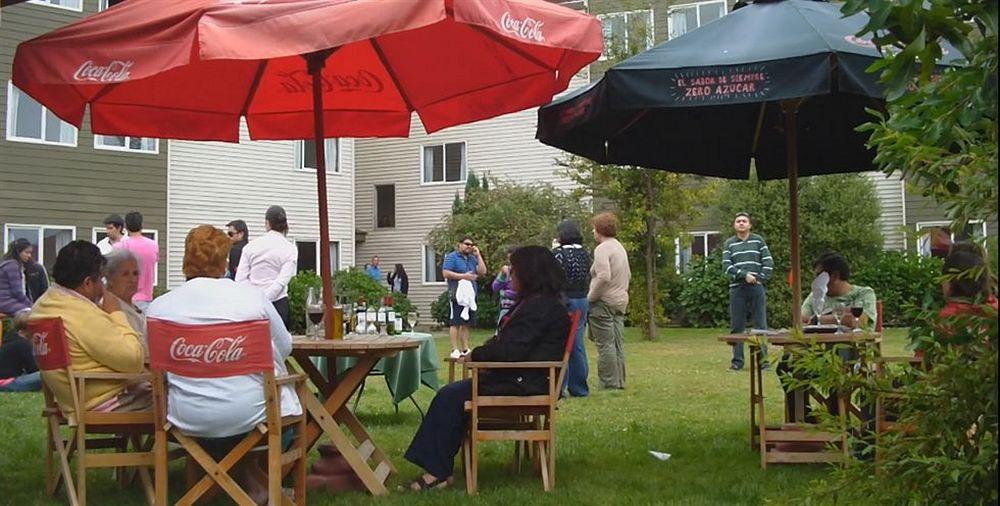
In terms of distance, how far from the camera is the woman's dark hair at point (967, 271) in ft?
8.43

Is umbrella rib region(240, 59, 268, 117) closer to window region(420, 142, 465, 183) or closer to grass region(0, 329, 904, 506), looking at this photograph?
grass region(0, 329, 904, 506)

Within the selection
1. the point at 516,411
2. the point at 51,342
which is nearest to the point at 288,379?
the point at 51,342

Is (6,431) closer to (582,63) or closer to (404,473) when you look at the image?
(404,473)

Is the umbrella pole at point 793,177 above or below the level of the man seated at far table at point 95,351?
above

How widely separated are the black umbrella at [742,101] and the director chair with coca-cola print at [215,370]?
2347mm

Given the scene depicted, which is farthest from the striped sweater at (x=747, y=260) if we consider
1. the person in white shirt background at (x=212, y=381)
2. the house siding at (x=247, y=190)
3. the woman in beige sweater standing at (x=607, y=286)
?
the house siding at (x=247, y=190)

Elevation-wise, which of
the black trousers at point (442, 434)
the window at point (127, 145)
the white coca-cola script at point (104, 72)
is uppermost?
the window at point (127, 145)

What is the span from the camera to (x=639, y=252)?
22844 mm

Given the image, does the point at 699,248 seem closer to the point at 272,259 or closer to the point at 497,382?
the point at 272,259

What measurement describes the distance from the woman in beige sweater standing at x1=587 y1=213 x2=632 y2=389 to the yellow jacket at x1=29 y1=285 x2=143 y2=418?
5.68 meters

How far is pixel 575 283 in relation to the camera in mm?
9867

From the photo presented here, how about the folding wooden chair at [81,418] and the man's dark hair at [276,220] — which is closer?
the folding wooden chair at [81,418]

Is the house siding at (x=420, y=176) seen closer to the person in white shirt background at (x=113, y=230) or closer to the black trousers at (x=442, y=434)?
the person in white shirt background at (x=113, y=230)

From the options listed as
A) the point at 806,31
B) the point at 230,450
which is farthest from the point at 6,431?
the point at 806,31
